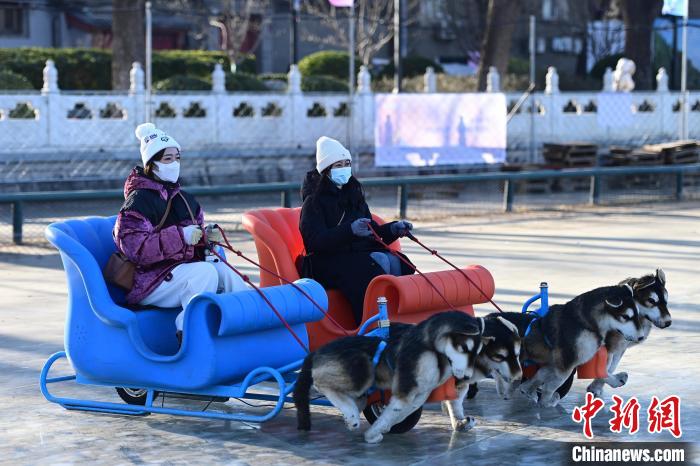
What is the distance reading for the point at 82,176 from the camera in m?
22.5

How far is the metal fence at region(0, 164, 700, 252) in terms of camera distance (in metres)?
16.3

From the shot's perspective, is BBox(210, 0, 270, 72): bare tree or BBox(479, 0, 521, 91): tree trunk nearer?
BBox(479, 0, 521, 91): tree trunk

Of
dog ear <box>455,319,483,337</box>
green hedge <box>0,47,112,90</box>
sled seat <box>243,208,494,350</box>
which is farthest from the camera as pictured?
green hedge <box>0,47,112,90</box>

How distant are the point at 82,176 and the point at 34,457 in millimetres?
16133

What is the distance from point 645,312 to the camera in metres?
7.71

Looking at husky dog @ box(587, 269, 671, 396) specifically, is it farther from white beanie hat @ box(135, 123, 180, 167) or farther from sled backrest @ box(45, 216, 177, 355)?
white beanie hat @ box(135, 123, 180, 167)

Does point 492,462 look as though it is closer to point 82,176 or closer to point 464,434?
point 464,434

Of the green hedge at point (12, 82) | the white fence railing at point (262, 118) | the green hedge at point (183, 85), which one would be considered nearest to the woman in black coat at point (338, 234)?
the white fence railing at point (262, 118)

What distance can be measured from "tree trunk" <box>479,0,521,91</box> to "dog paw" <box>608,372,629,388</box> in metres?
23.7

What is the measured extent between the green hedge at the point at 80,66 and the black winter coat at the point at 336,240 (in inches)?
788

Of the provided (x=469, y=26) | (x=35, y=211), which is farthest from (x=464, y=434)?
(x=469, y=26)

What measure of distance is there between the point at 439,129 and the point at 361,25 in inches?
894

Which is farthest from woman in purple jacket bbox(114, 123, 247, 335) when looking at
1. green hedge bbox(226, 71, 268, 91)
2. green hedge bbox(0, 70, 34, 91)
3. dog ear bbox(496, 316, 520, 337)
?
green hedge bbox(226, 71, 268, 91)

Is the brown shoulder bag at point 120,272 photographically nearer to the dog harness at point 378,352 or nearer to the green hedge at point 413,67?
the dog harness at point 378,352
